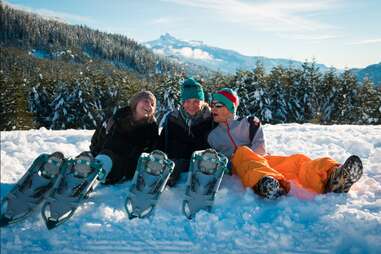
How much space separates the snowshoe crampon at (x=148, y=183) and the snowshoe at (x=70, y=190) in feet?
1.59

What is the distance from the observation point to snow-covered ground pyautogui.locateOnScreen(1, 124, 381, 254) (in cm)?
311

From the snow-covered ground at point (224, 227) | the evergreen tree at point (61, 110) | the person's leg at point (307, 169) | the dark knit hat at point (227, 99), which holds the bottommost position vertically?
the evergreen tree at point (61, 110)

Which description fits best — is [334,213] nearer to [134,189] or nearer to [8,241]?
[134,189]

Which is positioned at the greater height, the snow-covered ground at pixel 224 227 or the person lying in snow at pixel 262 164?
the person lying in snow at pixel 262 164

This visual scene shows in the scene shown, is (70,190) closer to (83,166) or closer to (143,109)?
(83,166)

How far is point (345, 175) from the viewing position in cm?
392

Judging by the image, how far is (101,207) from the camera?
145 inches

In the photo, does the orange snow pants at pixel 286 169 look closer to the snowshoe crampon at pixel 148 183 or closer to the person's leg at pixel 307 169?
the person's leg at pixel 307 169

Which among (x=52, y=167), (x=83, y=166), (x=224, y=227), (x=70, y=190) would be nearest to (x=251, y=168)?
(x=224, y=227)

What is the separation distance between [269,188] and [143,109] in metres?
2.03

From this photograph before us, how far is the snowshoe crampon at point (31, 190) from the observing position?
3307 millimetres

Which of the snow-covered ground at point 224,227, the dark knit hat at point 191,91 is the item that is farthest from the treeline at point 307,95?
the snow-covered ground at point 224,227

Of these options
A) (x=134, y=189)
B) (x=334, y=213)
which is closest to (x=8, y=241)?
(x=134, y=189)

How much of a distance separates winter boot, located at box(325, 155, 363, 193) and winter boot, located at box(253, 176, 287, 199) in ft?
2.21
